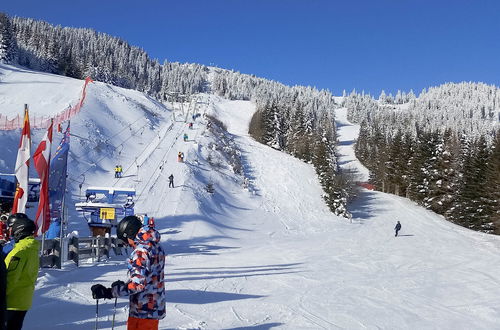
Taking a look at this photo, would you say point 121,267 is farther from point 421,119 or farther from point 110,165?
point 421,119

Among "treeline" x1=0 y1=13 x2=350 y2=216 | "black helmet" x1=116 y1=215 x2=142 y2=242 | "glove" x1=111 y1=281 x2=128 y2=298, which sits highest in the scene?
"treeline" x1=0 y1=13 x2=350 y2=216

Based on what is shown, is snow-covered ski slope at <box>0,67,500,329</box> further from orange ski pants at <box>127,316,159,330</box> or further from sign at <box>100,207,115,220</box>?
orange ski pants at <box>127,316,159,330</box>

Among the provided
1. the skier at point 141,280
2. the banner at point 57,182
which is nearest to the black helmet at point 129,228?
the skier at point 141,280

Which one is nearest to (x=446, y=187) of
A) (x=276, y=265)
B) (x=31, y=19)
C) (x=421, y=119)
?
(x=276, y=265)

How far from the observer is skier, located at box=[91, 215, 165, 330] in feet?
13.1

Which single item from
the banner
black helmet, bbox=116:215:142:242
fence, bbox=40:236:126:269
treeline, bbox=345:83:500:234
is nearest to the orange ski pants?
black helmet, bbox=116:215:142:242

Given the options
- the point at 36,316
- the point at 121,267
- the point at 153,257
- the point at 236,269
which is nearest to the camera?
the point at 153,257

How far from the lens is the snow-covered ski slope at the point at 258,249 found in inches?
363

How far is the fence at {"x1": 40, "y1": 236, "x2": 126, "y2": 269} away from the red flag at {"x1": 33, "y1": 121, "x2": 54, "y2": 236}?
0.72 m

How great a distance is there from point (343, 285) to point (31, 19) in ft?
583

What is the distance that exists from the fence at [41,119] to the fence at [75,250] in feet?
59.2

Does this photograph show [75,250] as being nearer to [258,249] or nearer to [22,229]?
[22,229]

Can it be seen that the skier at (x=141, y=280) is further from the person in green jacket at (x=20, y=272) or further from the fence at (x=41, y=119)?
the fence at (x=41, y=119)

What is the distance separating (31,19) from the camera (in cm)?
15875
